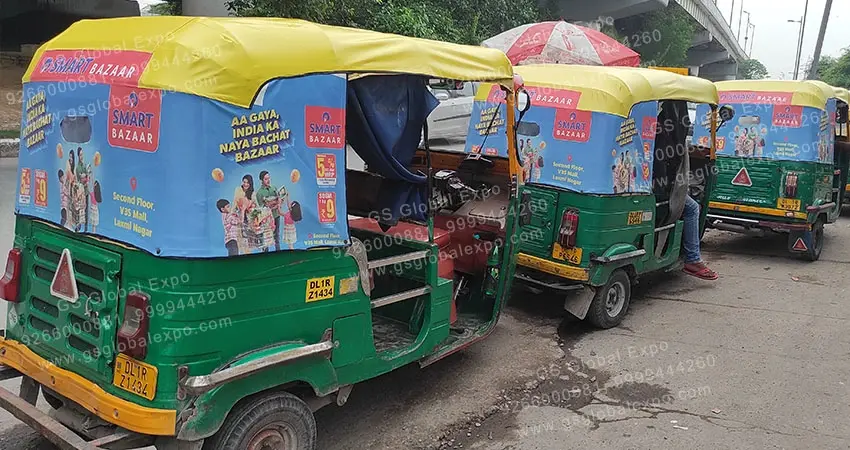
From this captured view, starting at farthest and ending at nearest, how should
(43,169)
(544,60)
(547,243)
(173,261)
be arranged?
(544,60), (547,243), (43,169), (173,261)

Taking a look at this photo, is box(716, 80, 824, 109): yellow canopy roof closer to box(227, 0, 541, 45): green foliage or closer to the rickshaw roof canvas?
the rickshaw roof canvas

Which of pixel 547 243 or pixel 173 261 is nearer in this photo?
pixel 173 261

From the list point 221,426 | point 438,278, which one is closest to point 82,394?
point 221,426

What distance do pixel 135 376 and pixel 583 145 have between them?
13.0 ft

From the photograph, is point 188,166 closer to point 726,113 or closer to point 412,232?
point 412,232

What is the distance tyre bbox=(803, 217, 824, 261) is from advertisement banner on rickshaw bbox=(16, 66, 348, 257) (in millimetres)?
7730

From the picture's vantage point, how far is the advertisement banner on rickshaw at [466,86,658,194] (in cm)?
563

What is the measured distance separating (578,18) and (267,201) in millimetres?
25495

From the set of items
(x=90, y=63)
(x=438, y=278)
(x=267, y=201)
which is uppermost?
(x=90, y=63)

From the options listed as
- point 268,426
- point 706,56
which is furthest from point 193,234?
point 706,56

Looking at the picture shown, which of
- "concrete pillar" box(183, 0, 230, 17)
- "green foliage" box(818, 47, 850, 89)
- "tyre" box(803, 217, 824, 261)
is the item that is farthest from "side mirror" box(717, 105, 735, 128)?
"green foliage" box(818, 47, 850, 89)

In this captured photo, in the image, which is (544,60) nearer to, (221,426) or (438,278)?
(438,278)

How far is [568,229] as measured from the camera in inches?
224

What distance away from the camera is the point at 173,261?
289 centimetres
